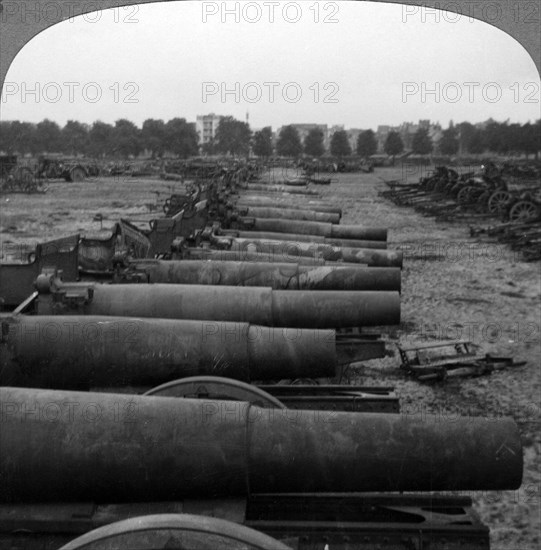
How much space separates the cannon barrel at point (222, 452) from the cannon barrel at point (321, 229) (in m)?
9.93

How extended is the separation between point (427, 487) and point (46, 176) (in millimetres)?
46929

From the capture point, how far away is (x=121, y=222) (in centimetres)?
909

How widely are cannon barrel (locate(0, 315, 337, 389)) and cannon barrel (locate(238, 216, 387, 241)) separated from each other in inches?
329

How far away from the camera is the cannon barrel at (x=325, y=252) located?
9945 mm

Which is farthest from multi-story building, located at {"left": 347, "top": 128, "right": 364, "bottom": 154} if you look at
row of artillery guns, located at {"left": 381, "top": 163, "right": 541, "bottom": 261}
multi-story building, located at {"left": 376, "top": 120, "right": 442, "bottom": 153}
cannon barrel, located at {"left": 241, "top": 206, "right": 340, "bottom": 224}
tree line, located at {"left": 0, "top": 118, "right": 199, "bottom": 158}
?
cannon barrel, located at {"left": 241, "top": 206, "right": 340, "bottom": 224}

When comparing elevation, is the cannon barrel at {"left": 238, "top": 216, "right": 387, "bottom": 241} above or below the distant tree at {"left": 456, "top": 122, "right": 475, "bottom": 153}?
below

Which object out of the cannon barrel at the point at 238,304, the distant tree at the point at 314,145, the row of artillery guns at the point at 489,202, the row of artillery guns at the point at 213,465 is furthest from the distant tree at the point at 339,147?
the row of artillery guns at the point at 213,465

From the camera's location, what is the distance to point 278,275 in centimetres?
718

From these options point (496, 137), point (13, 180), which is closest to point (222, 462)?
point (13, 180)

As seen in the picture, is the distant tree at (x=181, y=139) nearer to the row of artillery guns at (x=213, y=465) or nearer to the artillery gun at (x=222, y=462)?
the row of artillery guns at (x=213, y=465)

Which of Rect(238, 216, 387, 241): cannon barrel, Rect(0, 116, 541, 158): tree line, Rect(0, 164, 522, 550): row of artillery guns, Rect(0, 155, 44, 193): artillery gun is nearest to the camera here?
Rect(0, 164, 522, 550): row of artillery guns

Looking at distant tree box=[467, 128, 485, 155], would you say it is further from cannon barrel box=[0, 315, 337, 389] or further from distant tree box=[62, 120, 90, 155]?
cannon barrel box=[0, 315, 337, 389]

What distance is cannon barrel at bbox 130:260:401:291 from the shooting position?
7094 millimetres
